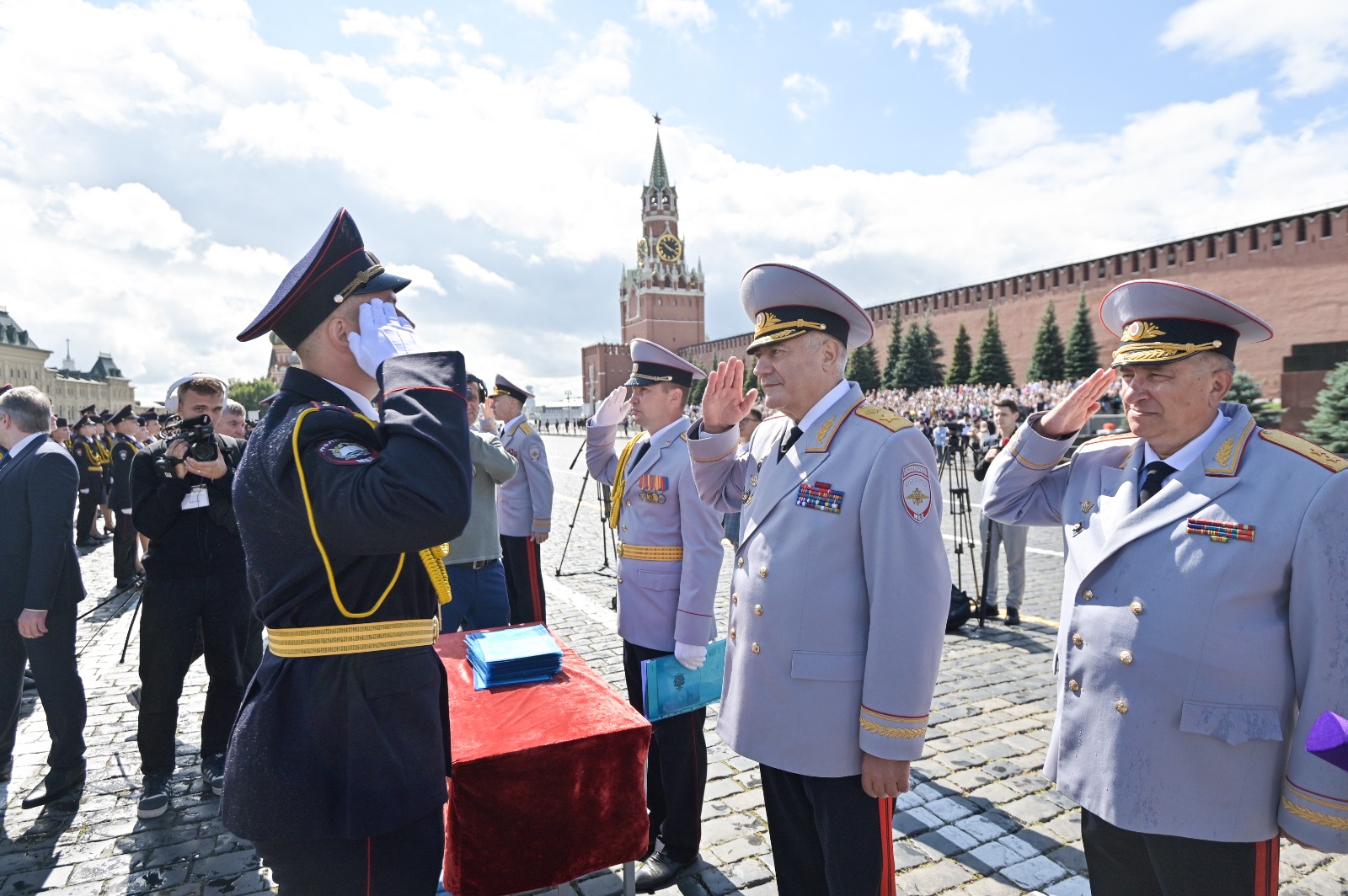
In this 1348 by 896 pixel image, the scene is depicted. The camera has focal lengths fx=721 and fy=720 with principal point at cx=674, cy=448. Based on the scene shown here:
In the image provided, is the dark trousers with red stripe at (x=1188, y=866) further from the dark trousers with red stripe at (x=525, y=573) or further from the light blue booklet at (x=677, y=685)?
the dark trousers with red stripe at (x=525, y=573)

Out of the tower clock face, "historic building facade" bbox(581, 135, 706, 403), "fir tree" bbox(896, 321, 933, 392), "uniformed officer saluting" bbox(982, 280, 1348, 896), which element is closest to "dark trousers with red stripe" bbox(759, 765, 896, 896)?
Result: "uniformed officer saluting" bbox(982, 280, 1348, 896)

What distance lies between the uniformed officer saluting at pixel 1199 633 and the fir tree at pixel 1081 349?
4481 cm

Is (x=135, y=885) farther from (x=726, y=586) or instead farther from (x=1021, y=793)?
(x=726, y=586)

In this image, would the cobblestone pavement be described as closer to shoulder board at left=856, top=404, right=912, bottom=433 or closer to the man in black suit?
the man in black suit

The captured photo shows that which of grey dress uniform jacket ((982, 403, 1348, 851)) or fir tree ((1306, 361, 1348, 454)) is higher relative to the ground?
fir tree ((1306, 361, 1348, 454))

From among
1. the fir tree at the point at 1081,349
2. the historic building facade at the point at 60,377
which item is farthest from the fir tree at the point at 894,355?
the historic building facade at the point at 60,377

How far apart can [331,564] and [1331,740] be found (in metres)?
2.31

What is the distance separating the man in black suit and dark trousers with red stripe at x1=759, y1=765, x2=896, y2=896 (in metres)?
3.97

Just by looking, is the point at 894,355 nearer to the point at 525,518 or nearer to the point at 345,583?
the point at 525,518

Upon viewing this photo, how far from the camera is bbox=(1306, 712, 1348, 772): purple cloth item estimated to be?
1.58 metres

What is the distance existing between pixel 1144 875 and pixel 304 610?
2412 millimetres

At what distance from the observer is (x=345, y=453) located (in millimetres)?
1642

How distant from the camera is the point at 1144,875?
2.05m

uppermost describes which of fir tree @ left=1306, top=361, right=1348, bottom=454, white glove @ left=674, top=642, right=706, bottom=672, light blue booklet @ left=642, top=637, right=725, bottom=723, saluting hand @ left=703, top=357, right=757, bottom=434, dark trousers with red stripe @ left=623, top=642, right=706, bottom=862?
fir tree @ left=1306, top=361, right=1348, bottom=454
